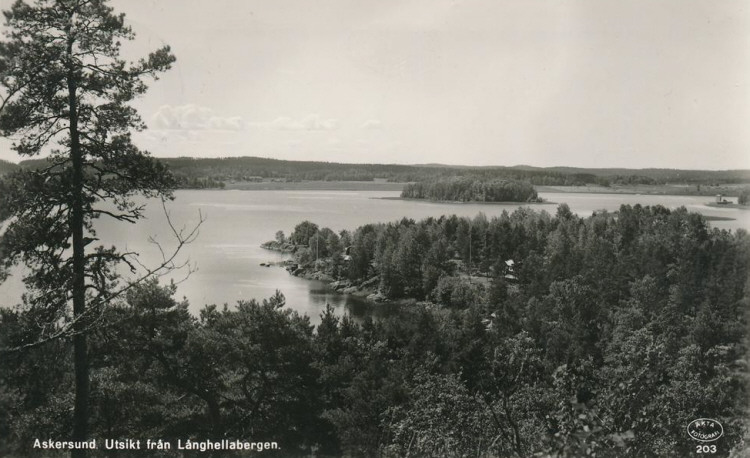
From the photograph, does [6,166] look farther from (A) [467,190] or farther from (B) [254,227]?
→ (A) [467,190]

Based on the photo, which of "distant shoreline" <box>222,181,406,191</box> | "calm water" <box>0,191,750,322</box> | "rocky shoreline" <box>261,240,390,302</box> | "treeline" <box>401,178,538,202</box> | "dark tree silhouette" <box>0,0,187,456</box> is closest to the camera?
"dark tree silhouette" <box>0,0,187,456</box>

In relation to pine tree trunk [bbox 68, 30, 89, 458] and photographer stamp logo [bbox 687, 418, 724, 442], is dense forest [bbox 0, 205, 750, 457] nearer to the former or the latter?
photographer stamp logo [bbox 687, 418, 724, 442]

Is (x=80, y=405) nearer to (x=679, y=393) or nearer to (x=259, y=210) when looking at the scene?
(x=679, y=393)

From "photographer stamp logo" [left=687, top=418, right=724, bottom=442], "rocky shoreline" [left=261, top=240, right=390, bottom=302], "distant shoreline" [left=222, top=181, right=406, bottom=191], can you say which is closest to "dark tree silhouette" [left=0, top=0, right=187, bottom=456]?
"photographer stamp logo" [left=687, top=418, right=724, bottom=442]

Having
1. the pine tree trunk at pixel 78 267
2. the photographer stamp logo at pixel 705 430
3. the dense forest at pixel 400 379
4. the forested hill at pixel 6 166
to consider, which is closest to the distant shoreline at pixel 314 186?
the dense forest at pixel 400 379

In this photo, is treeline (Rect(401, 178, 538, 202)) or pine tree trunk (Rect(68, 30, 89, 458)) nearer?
pine tree trunk (Rect(68, 30, 89, 458))

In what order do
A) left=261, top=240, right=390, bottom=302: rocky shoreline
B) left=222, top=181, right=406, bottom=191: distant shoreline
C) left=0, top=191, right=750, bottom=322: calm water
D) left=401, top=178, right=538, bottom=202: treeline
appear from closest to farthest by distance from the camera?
left=0, top=191, right=750, bottom=322: calm water → left=222, top=181, right=406, bottom=191: distant shoreline → left=261, top=240, right=390, bottom=302: rocky shoreline → left=401, top=178, right=538, bottom=202: treeline

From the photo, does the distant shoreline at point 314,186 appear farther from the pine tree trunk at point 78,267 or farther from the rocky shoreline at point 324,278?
the pine tree trunk at point 78,267
